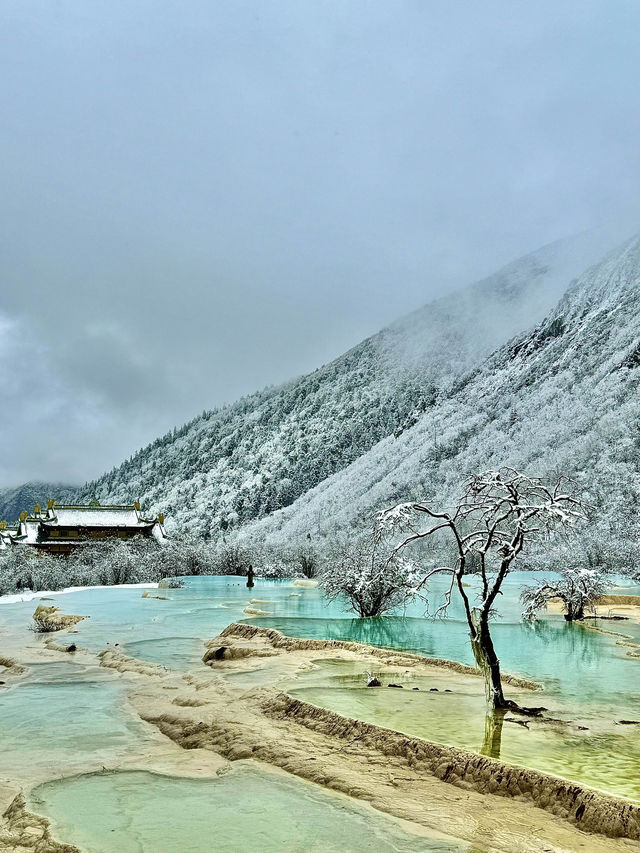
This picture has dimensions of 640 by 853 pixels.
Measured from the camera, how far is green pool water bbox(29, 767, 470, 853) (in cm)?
584

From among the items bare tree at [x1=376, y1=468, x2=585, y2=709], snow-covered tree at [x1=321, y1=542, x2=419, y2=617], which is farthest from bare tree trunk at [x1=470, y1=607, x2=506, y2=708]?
snow-covered tree at [x1=321, y1=542, x2=419, y2=617]

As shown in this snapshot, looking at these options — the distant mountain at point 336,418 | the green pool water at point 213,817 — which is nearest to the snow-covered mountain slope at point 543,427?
the distant mountain at point 336,418

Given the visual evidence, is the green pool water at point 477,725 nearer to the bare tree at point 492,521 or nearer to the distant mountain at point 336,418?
the bare tree at point 492,521

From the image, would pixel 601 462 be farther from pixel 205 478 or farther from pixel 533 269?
pixel 533 269

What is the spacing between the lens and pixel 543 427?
282 ft

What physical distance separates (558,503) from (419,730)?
12.4 ft

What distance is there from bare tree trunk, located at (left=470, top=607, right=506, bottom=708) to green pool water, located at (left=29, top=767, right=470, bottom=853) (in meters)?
3.47

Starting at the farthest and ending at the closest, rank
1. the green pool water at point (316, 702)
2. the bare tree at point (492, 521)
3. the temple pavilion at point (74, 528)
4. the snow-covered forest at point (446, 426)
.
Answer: the snow-covered forest at point (446, 426) → the temple pavilion at point (74, 528) → the bare tree at point (492, 521) → the green pool water at point (316, 702)

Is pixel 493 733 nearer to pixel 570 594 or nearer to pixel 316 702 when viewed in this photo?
pixel 316 702

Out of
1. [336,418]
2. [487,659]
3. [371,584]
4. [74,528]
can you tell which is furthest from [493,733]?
[336,418]

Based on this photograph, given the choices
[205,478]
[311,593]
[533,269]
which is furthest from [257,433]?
[311,593]

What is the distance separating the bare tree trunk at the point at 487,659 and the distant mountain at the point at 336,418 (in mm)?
105685

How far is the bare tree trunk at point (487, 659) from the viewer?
9.59 m

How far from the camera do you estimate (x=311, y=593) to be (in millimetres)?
42094
